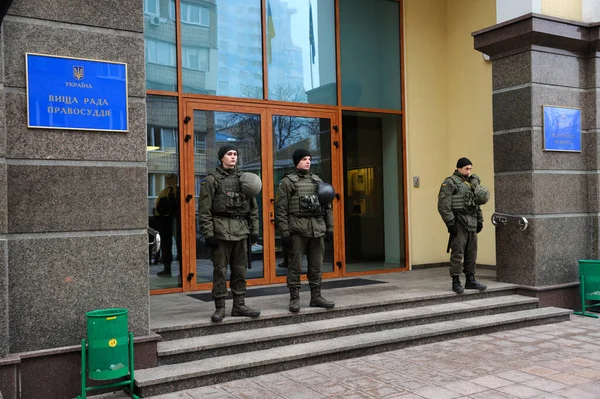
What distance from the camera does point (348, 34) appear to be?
1006 centimetres

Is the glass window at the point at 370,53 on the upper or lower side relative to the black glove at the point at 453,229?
upper

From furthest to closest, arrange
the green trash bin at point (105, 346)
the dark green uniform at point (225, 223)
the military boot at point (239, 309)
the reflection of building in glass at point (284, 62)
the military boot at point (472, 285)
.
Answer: the reflection of building in glass at point (284, 62) < the military boot at point (472, 285) < the military boot at point (239, 309) < the dark green uniform at point (225, 223) < the green trash bin at point (105, 346)

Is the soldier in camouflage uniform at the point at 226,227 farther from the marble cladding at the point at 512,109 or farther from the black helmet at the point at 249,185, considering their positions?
the marble cladding at the point at 512,109

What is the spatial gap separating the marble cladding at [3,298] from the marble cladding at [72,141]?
0.82 m

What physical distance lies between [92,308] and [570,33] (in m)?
7.46

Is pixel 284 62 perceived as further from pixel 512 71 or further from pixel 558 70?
pixel 558 70

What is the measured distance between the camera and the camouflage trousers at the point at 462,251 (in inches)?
315

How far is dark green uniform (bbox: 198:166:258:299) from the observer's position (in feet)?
20.4

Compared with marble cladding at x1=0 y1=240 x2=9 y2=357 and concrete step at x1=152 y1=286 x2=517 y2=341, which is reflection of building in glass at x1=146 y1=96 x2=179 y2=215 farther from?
marble cladding at x1=0 y1=240 x2=9 y2=357

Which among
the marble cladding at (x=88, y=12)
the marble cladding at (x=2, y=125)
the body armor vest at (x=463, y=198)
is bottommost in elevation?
the body armor vest at (x=463, y=198)

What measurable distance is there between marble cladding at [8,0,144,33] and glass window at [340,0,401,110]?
5.11 metres

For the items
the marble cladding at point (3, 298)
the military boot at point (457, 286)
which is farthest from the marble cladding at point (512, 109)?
the marble cladding at point (3, 298)

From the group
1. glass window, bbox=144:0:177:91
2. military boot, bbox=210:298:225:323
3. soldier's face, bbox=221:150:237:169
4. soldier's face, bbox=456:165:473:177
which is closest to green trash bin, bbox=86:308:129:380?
military boot, bbox=210:298:225:323

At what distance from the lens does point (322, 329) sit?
634cm
